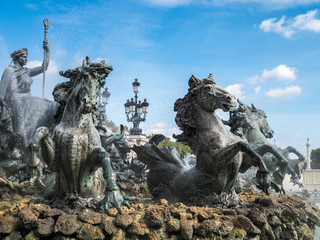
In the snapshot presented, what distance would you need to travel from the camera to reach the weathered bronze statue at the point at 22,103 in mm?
7461

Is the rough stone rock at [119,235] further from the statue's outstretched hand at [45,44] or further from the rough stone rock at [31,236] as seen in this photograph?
the statue's outstretched hand at [45,44]

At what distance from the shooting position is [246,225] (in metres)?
3.05

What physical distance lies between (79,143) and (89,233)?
1.01m

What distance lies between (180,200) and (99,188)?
1.03 metres

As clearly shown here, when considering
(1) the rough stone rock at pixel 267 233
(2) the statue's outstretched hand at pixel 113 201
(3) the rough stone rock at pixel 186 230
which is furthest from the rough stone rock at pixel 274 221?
(2) the statue's outstretched hand at pixel 113 201

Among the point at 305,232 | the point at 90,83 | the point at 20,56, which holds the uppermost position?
the point at 20,56

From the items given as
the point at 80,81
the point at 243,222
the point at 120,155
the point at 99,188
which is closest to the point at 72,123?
the point at 80,81

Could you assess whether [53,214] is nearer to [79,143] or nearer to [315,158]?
[79,143]

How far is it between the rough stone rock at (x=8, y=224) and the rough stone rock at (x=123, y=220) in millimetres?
716

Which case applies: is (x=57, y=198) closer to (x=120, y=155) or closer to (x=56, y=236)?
(x=56, y=236)

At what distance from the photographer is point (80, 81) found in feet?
11.0

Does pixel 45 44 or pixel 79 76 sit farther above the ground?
pixel 45 44

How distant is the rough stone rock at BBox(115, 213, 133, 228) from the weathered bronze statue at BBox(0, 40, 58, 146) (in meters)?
5.01

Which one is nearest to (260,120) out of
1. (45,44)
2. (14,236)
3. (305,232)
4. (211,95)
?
A: (305,232)
